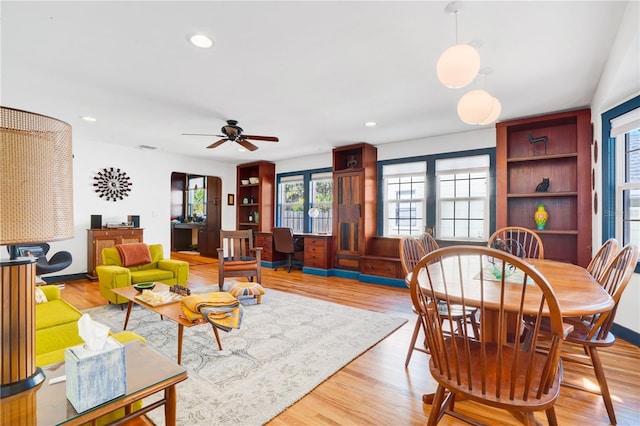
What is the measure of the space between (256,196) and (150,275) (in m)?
4.04

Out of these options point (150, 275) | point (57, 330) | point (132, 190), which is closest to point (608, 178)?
point (57, 330)

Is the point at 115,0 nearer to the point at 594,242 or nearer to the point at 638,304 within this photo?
the point at 638,304

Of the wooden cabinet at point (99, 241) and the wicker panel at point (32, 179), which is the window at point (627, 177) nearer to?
the wicker panel at point (32, 179)

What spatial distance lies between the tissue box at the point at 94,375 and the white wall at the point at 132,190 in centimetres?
544

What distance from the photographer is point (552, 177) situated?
4004 millimetres

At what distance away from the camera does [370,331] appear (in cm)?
296

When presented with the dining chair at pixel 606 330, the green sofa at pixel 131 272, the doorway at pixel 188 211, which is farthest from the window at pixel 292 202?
the dining chair at pixel 606 330

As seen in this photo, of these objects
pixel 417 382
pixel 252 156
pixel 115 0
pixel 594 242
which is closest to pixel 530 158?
pixel 594 242

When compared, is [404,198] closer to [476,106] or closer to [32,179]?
[476,106]

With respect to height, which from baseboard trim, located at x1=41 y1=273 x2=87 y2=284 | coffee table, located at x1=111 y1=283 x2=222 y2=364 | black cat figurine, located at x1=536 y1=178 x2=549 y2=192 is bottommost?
baseboard trim, located at x1=41 y1=273 x2=87 y2=284

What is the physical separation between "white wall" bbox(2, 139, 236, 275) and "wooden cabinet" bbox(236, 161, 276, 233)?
0.84 metres

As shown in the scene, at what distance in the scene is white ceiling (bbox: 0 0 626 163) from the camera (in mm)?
1958

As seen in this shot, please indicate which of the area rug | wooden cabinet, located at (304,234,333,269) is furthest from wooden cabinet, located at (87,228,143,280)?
wooden cabinet, located at (304,234,333,269)

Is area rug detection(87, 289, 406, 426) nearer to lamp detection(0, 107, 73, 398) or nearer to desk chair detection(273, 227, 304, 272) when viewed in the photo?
lamp detection(0, 107, 73, 398)
